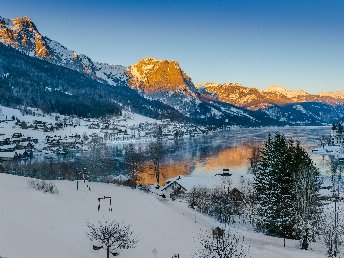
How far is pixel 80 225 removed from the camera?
33156mm

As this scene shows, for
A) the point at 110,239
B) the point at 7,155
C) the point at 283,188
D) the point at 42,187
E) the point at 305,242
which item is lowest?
the point at 7,155

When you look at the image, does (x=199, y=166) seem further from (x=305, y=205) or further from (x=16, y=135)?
(x=16, y=135)

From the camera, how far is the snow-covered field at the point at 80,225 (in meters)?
24.3

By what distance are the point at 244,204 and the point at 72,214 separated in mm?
43167

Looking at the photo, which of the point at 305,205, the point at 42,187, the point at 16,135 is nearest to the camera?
the point at 42,187

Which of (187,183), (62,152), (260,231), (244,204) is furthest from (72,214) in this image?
(62,152)

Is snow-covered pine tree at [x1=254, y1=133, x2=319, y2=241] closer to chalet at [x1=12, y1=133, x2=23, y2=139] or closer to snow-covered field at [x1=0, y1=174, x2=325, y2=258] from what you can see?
snow-covered field at [x1=0, y1=174, x2=325, y2=258]

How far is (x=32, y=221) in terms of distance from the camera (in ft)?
92.5

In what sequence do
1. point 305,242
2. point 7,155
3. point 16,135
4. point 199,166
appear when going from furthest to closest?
point 16,135, point 7,155, point 199,166, point 305,242

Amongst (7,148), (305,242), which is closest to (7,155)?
(7,148)

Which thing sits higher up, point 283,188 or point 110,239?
point 283,188

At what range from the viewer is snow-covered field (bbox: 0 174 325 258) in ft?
79.7

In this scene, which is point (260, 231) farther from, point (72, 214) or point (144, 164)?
point (144, 164)

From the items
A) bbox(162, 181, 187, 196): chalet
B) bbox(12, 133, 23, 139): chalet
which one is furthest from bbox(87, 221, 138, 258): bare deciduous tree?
bbox(12, 133, 23, 139): chalet
